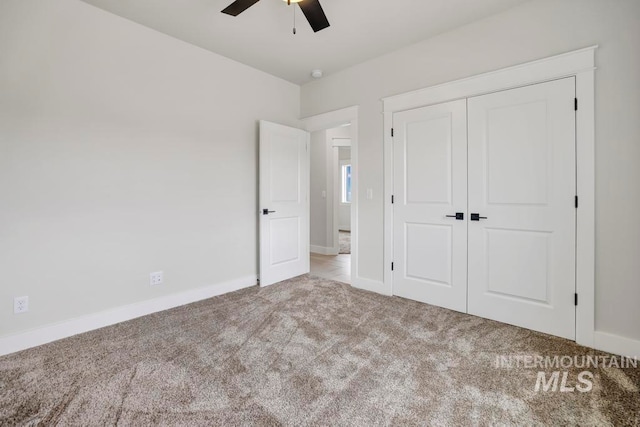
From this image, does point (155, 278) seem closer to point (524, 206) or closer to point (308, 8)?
point (308, 8)

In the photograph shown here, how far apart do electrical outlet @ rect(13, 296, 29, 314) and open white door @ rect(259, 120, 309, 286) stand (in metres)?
2.06

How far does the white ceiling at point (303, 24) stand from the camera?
95.9 inches

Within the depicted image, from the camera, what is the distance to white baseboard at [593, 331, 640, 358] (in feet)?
6.68

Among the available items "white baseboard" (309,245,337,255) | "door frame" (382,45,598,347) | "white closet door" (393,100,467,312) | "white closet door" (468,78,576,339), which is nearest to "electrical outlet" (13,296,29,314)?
"white closet door" (393,100,467,312)

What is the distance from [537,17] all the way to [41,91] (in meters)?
3.92

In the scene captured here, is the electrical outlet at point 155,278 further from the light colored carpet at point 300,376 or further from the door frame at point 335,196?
the door frame at point 335,196

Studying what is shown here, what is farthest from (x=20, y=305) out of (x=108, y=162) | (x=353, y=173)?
(x=353, y=173)

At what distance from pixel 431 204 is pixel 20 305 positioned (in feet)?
11.6

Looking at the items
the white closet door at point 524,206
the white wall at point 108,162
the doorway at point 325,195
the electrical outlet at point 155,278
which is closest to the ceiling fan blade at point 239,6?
the white wall at point 108,162

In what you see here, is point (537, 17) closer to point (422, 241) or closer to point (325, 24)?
point (325, 24)

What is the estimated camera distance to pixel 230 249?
11.5 feet

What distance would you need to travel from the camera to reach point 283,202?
3865mm

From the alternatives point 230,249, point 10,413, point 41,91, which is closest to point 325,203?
point 230,249

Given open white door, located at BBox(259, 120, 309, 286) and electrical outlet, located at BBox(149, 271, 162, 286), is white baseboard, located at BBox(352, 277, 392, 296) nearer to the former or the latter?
open white door, located at BBox(259, 120, 309, 286)
